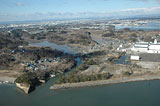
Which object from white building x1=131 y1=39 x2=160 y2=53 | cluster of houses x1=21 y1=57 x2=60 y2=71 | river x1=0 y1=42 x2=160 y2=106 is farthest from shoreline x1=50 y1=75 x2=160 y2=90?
white building x1=131 y1=39 x2=160 y2=53

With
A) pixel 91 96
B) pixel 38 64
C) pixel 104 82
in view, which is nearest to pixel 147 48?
pixel 104 82

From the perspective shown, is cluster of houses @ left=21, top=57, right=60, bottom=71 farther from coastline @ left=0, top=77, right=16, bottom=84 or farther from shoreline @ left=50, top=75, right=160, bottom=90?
shoreline @ left=50, top=75, right=160, bottom=90

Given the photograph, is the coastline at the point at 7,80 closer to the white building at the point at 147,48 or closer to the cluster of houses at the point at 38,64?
the cluster of houses at the point at 38,64

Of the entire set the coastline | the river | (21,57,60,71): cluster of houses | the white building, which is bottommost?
the river

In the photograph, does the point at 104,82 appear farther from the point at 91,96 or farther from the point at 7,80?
the point at 7,80

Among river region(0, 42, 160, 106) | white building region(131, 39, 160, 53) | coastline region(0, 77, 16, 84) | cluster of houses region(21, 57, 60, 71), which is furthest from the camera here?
white building region(131, 39, 160, 53)

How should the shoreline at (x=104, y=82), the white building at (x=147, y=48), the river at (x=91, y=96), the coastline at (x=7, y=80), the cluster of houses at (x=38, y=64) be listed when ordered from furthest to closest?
1. the white building at (x=147, y=48)
2. the cluster of houses at (x=38, y=64)
3. the coastline at (x=7, y=80)
4. the shoreline at (x=104, y=82)
5. the river at (x=91, y=96)

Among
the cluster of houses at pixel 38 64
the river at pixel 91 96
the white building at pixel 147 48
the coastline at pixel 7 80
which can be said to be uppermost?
the white building at pixel 147 48

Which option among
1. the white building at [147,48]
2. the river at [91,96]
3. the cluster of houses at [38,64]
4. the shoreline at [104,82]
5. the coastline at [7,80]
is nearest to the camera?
the river at [91,96]

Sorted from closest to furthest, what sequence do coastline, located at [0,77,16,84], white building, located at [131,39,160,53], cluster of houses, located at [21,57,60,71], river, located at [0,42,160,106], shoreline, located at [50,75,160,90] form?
river, located at [0,42,160,106] < shoreline, located at [50,75,160,90] < coastline, located at [0,77,16,84] < cluster of houses, located at [21,57,60,71] < white building, located at [131,39,160,53]

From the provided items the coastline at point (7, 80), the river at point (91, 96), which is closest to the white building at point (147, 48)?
the river at point (91, 96)
